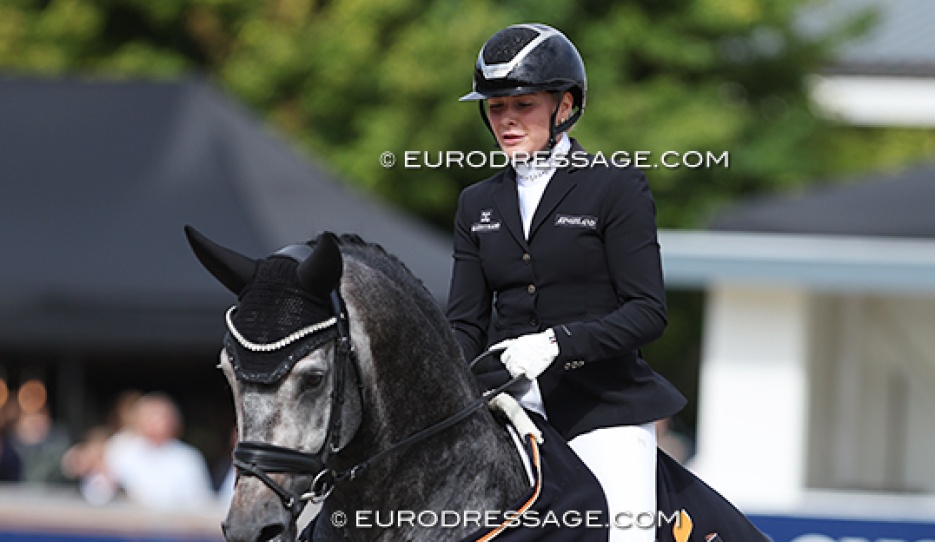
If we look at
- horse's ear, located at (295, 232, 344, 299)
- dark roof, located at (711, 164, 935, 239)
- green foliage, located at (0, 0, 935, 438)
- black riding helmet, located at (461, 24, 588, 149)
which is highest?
green foliage, located at (0, 0, 935, 438)

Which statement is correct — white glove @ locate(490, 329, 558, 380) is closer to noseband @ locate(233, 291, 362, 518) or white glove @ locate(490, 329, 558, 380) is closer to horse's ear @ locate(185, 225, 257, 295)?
noseband @ locate(233, 291, 362, 518)

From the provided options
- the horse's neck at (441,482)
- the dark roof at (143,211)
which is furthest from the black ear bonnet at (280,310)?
the dark roof at (143,211)

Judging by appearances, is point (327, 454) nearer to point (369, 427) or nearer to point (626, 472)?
point (369, 427)

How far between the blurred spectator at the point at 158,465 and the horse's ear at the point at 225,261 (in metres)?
7.18

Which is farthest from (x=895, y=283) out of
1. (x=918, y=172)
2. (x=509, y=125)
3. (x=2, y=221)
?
(x=509, y=125)

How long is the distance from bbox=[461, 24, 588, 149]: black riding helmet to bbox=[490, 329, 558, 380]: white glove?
0.66 m

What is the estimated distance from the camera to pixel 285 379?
3797 millimetres

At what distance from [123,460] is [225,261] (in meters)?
7.80

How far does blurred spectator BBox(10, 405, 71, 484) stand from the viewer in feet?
41.8

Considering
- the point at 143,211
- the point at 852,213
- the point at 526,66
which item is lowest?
the point at 526,66

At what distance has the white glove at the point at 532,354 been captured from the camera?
14.1ft

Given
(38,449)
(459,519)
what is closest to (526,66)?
(459,519)

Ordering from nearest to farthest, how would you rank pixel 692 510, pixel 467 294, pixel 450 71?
pixel 692 510, pixel 467 294, pixel 450 71

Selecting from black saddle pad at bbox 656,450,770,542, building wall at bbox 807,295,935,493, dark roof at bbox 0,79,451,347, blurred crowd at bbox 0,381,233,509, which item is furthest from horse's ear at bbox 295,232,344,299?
building wall at bbox 807,295,935,493
